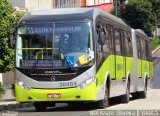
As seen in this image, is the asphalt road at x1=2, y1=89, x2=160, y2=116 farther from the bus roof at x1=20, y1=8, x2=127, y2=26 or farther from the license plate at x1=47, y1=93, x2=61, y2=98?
the bus roof at x1=20, y1=8, x2=127, y2=26

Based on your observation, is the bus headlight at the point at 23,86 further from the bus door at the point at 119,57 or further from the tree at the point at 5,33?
the tree at the point at 5,33

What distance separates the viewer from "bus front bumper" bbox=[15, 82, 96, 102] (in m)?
20.1

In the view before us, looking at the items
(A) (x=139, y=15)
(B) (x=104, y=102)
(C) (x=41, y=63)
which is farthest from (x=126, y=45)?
(A) (x=139, y=15)

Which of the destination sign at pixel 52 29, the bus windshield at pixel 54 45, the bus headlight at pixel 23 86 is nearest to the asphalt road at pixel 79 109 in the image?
the bus headlight at pixel 23 86

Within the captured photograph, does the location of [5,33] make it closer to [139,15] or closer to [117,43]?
[117,43]

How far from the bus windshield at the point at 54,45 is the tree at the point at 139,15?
8027 centimetres

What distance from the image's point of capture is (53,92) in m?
20.1

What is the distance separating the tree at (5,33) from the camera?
2858 cm

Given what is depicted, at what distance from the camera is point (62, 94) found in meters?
20.1

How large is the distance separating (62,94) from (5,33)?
9.15 metres

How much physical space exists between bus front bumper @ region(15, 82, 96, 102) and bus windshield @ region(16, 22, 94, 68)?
729 mm

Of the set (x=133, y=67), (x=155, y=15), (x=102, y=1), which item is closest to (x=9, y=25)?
(x=133, y=67)

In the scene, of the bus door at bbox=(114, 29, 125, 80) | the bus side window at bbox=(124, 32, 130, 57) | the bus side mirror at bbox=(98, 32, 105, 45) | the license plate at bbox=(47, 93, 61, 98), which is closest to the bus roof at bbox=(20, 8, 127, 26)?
the bus side mirror at bbox=(98, 32, 105, 45)

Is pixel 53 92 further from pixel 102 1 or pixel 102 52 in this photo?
pixel 102 1
